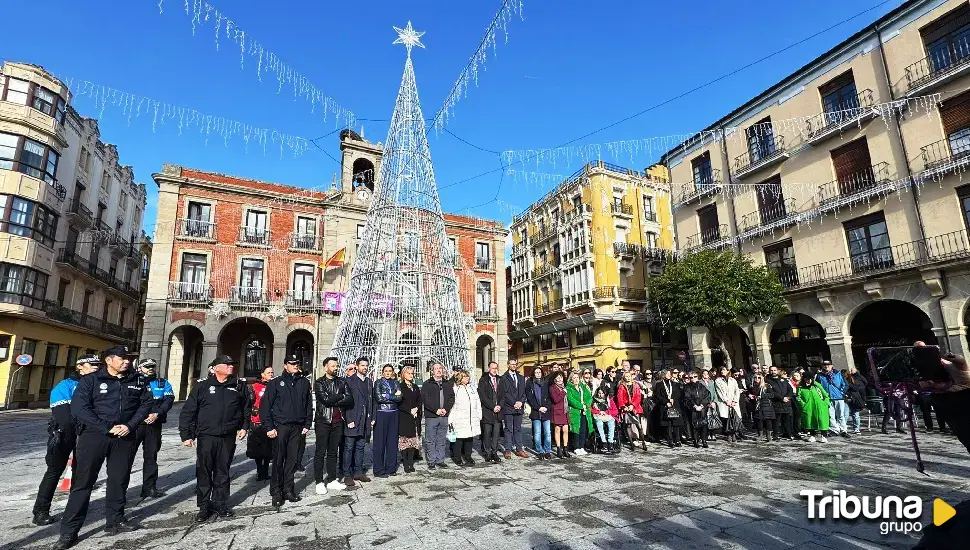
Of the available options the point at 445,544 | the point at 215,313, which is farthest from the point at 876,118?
the point at 215,313

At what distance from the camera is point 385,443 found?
8.07 m

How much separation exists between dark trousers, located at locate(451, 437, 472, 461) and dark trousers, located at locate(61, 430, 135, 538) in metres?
5.26

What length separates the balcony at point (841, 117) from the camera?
59.8 feet

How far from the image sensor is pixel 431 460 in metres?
8.76

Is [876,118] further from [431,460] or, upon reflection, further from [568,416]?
[431,460]

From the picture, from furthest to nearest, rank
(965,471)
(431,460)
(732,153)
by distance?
(732,153) → (431,460) → (965,471)

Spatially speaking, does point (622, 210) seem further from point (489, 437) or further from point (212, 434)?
point (212, 434)

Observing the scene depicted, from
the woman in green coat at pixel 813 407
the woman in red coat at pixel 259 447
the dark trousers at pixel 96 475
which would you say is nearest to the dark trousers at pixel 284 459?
the woman in red coat at pixel 259 447

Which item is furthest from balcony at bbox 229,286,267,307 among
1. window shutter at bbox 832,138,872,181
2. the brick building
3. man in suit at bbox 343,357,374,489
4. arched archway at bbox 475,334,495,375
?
window shutter at bbox 832,138,872,181

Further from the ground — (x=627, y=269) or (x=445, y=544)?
(x=627, y=269)

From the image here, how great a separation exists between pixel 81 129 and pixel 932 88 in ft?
131

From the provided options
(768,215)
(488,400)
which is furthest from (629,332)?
(488,400)

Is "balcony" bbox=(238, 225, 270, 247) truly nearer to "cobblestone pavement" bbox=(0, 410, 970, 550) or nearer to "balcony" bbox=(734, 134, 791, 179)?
"cobblestone pavement" bbox=(0, 410, 970, 550)

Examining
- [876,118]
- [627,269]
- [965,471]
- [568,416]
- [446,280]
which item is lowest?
[965,471]
